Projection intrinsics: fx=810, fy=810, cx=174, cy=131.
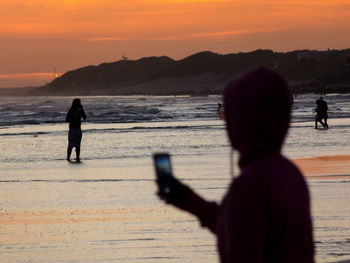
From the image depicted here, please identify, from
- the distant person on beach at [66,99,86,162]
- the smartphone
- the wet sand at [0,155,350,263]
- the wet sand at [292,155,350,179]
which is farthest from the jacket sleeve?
the distant person on beach at [66,99,86,162]

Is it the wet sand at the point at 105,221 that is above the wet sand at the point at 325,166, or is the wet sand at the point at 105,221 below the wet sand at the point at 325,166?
above

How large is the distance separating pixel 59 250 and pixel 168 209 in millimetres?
2855

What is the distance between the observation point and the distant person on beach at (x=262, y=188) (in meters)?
1.94

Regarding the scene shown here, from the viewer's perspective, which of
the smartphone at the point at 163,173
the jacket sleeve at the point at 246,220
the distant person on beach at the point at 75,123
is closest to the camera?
the jacket sleeve at the point at 246,220

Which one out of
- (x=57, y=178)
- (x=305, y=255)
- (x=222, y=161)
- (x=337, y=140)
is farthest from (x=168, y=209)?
(x=337, y=140)

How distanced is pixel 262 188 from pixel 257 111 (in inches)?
8.0

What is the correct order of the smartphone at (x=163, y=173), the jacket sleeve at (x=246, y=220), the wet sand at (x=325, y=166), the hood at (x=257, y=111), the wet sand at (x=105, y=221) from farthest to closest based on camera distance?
the wet sand at (x=325, y=166), the wet sand at (x=105, y=221), the smartphone at (x=163, y=173), the hood at (x=257, y=111), the jacket sleeve at (x=246, y=220)

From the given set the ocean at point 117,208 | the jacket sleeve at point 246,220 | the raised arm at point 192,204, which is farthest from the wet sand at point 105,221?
the jacket sleeve at point 246,220

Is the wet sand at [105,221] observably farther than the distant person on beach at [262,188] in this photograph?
Yes

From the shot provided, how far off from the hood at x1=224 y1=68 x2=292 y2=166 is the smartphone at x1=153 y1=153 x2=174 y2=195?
22cm

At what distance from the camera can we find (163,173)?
2.22 meters

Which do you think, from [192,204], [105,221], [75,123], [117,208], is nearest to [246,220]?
[192,204]

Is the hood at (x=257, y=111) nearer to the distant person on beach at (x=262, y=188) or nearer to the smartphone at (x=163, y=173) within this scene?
the distant person on beach at (x=262, y=188)

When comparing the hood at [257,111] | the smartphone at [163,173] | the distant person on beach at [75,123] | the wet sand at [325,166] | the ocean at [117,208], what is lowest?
the wet sand at [325,166]
